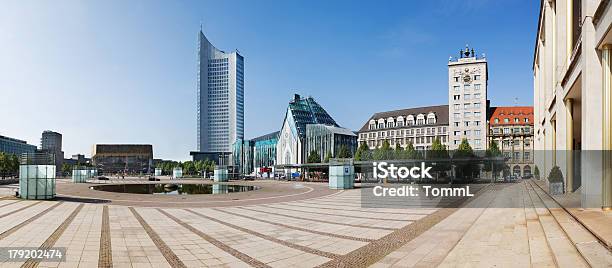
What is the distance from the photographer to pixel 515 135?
8919cm

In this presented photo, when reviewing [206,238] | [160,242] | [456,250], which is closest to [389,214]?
[456,250]

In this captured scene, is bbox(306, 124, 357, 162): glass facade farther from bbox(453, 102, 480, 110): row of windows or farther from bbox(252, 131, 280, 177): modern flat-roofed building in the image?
bbox(453, 102, 480, 110): row of windows

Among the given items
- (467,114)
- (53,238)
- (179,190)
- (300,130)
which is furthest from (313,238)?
(300,130)

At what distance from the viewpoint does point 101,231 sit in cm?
1430

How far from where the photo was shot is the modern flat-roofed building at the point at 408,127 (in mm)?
94812

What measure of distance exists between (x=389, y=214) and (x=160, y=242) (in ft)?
37.7

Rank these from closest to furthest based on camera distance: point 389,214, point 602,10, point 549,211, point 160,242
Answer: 1. point 160,242
2. point 602,10
3. point 549,211
4. point 389,214

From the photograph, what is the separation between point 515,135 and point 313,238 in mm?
91699

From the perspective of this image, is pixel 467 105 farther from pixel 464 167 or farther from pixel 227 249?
pixel 227 249

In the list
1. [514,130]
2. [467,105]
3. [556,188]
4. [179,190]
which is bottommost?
[179,190]

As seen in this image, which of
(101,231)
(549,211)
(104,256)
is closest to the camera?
(104,256)

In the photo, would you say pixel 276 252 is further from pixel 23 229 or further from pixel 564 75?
pixel 564 75

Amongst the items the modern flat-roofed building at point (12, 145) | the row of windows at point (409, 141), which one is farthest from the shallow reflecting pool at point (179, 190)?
the modern flat-roofed building at point (12, 145)

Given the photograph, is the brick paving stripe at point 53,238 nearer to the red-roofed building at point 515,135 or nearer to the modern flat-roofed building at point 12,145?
the red-roofed building at point 515,135
